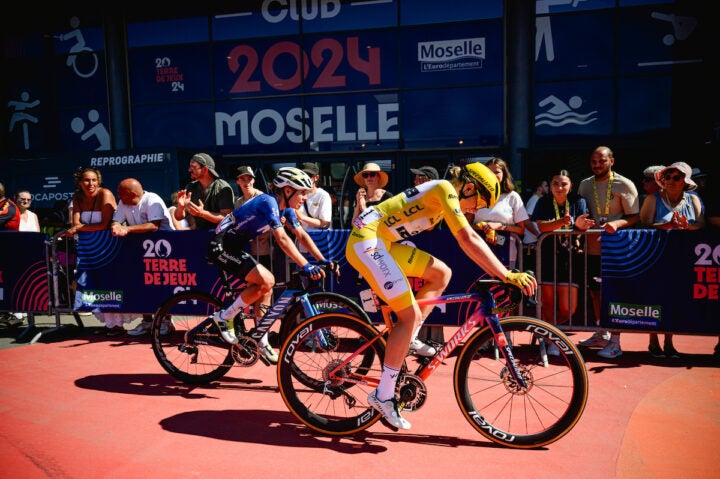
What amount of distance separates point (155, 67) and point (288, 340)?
1437 cm

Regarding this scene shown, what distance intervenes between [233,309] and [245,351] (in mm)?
400

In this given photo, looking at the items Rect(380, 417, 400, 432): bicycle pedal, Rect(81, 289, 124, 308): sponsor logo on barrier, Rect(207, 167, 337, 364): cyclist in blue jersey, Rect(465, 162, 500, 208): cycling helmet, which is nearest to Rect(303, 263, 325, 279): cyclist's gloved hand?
Rect(207, 167, 337, 364): cyclist in blue jersey

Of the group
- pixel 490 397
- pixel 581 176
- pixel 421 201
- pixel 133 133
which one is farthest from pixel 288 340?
pixel 133 133

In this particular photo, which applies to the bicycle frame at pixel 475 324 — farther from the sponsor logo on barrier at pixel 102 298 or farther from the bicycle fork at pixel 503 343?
the sponsor logo on barrier at pixel 102 298

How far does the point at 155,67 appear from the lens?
15805 millimetres

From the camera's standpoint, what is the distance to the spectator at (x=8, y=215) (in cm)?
819

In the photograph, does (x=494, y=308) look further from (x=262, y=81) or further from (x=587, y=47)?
(x=262, y=81)

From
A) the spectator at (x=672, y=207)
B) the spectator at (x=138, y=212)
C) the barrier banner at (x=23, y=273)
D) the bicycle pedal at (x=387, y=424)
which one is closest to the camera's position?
the bicycle pedal at (x=387, y=424)

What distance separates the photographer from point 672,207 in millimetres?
6000

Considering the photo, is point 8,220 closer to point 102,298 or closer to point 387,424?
point 102,298

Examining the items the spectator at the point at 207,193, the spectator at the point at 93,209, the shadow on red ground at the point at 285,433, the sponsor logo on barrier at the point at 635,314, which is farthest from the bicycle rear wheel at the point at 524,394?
the spectator at the point at 93,209

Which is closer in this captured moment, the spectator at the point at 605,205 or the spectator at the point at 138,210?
the spectator at the point at 605,205

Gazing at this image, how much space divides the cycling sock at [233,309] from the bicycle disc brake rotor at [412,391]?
1822mm

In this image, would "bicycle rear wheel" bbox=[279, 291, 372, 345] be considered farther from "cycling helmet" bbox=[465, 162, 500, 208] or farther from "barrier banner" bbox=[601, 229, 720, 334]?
"barrier banner" bbox=[601, 229, 720, 334]
